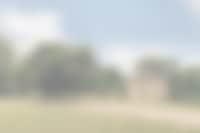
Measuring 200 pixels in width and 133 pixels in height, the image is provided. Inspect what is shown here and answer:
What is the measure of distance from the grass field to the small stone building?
8cm

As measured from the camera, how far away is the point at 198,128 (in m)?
1.10

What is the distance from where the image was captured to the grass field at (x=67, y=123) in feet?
3.59

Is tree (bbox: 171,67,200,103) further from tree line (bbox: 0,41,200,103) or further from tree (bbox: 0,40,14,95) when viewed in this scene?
tree (bbox: 0,40,14,95)

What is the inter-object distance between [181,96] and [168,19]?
27 cm

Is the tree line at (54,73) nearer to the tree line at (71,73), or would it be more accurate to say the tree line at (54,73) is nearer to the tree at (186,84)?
the tree line at (71,73)

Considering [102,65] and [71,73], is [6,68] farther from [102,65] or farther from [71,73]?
[102,65]

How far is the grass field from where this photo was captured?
1.10 metres

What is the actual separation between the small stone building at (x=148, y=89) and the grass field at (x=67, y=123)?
0.25 feet

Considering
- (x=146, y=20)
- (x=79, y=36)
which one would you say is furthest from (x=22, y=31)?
(x=146, y=20)

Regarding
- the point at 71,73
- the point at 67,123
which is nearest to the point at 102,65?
the point at 71,73

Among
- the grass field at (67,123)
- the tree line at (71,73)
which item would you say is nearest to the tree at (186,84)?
the tree line at (71,73)

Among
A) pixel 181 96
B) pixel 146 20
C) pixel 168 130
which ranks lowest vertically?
pixel 168 130

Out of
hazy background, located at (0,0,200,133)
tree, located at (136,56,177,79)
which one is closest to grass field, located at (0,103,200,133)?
hazy background, located at (0,0,200,133)

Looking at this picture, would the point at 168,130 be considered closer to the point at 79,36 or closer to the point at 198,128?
the point at 198,128
